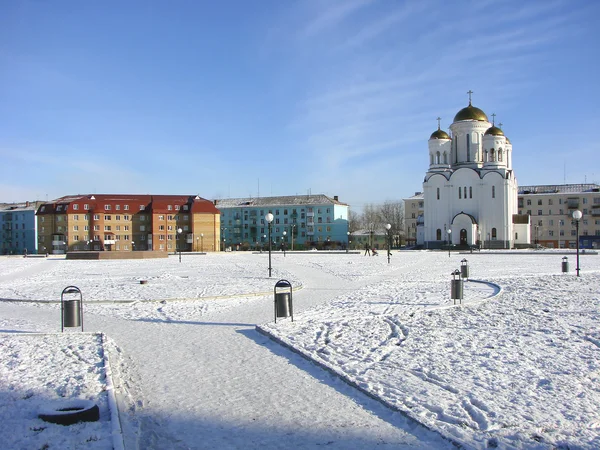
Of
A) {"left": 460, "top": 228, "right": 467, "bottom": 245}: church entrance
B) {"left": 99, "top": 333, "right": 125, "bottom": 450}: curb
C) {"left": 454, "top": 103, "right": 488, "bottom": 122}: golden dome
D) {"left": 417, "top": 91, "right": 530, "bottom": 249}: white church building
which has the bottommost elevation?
{"left": 99, "top": 333, "right": 125, "bottom": 450}: curb

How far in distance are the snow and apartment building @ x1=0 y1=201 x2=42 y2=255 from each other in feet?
325

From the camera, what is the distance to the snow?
19.2 ft

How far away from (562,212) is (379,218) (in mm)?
46825

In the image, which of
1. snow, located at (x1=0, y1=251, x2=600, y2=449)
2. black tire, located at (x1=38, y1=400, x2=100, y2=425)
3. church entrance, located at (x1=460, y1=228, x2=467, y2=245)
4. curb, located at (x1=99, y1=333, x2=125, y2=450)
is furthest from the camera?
church entrance, located at (x1=460, y1=228, x2=467, y2=245)

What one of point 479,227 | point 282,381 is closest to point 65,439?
point 282,381

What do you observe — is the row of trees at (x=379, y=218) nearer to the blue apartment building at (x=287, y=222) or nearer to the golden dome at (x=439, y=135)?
the blue apartment building at (x=287, y=222)

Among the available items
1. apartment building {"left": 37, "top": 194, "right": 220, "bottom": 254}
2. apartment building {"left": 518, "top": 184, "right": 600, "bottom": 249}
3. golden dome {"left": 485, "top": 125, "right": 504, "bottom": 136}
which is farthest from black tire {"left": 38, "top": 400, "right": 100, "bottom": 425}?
apartment building {"left": 518, "top": 184, "right": 600, "bottom": 249}

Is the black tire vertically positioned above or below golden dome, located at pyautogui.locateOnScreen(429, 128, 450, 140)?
below

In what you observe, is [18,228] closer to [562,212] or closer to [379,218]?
[379,218]

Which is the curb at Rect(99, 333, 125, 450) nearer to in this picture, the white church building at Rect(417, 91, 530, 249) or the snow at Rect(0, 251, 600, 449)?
the snow at Rect(0, 251, 600, 449)

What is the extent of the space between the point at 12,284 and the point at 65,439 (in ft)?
66.4

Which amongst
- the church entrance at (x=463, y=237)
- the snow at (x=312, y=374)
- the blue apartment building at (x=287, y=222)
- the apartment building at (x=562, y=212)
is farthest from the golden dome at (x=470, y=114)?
the snow at (x=312, y=374)

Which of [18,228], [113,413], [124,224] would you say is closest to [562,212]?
[124,224]

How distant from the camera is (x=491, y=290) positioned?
60.9ft
